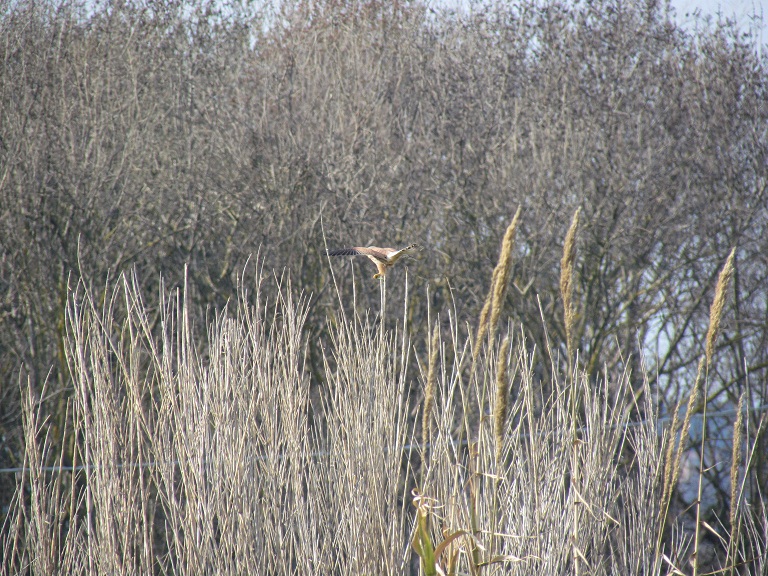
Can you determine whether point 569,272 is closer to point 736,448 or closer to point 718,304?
point 718,304

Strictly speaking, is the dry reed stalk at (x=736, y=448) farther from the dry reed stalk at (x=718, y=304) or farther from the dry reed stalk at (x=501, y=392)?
the dry reed stalk at (x=501, y=392)

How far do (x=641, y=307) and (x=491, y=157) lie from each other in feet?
6.98

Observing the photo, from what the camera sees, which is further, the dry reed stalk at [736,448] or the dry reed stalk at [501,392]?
the dry reed stalk at [736,448]

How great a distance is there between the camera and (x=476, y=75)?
8.38m

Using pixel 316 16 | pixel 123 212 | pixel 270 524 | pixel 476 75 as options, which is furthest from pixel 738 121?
pixel 270 524

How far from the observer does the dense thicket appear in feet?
25.8

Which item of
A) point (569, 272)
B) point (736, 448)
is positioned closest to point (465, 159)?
point (736, 448)

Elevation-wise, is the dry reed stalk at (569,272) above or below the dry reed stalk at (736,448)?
above

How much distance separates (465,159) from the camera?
8.15 m

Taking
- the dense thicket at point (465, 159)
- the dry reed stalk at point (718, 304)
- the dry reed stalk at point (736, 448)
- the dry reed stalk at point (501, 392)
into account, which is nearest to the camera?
the dry reed stalk at point (501, 392)

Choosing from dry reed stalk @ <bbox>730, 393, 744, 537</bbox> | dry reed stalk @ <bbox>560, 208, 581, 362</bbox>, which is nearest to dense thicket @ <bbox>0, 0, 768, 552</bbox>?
dry reed stalk @ <bbox>730, 393, 744, 537</bbox>

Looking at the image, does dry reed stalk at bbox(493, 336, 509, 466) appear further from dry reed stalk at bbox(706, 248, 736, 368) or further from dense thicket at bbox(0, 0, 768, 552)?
dense thicket at bbox(0, 0, 768, 552)

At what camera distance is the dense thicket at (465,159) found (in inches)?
310

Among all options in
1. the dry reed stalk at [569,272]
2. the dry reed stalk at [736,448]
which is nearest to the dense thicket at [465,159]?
the dry reed stalk at [736,448]
